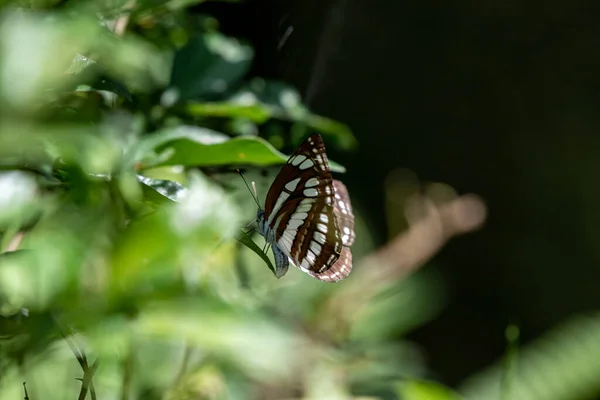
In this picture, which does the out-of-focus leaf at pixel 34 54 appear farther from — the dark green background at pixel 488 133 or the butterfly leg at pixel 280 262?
the dark green background at pixel 488 133

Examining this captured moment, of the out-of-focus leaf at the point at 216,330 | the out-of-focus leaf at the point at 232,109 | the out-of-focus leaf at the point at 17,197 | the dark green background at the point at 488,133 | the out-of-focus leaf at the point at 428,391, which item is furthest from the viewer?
the dark green background at the point at 488,133

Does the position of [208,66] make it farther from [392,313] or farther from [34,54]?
[34,54]

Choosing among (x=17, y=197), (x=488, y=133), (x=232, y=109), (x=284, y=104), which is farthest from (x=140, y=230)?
(x=488, y=133)

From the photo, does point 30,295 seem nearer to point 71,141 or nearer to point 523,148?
point 71,141

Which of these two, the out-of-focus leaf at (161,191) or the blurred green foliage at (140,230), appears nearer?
the blurred green foliage at (140,230)

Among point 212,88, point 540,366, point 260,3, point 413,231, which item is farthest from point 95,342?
point 413,231

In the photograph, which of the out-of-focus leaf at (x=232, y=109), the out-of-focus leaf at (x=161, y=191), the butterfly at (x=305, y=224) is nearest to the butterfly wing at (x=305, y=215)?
the butterfly at (x=305, y=224)

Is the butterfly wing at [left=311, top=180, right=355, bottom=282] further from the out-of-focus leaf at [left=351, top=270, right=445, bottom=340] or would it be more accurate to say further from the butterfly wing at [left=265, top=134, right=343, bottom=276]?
the out-of-focus leaf at [left=351, top=270, right=445, bottom=340]
